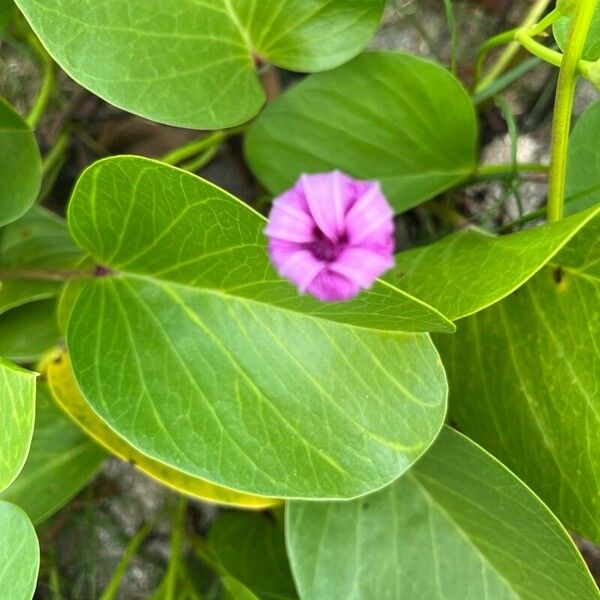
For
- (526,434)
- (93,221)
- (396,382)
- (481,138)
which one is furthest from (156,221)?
(481,138)

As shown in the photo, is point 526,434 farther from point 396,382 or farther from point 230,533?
point 230,533

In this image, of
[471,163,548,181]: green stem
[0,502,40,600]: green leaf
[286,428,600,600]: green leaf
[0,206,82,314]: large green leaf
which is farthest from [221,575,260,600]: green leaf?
[471,163,548,181]: green stem

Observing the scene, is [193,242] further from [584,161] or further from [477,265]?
[584,161]

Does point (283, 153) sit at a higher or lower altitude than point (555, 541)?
higher

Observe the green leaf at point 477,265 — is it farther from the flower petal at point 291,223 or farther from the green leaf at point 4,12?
the green leaf at point 4,12

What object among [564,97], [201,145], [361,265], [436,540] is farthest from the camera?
[201,145]

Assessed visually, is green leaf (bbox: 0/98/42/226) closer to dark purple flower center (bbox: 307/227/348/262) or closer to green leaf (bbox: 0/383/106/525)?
green leaf (bbox: 0/383/106/525)

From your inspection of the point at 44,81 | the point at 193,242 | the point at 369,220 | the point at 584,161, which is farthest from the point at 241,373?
the point at 44,81
